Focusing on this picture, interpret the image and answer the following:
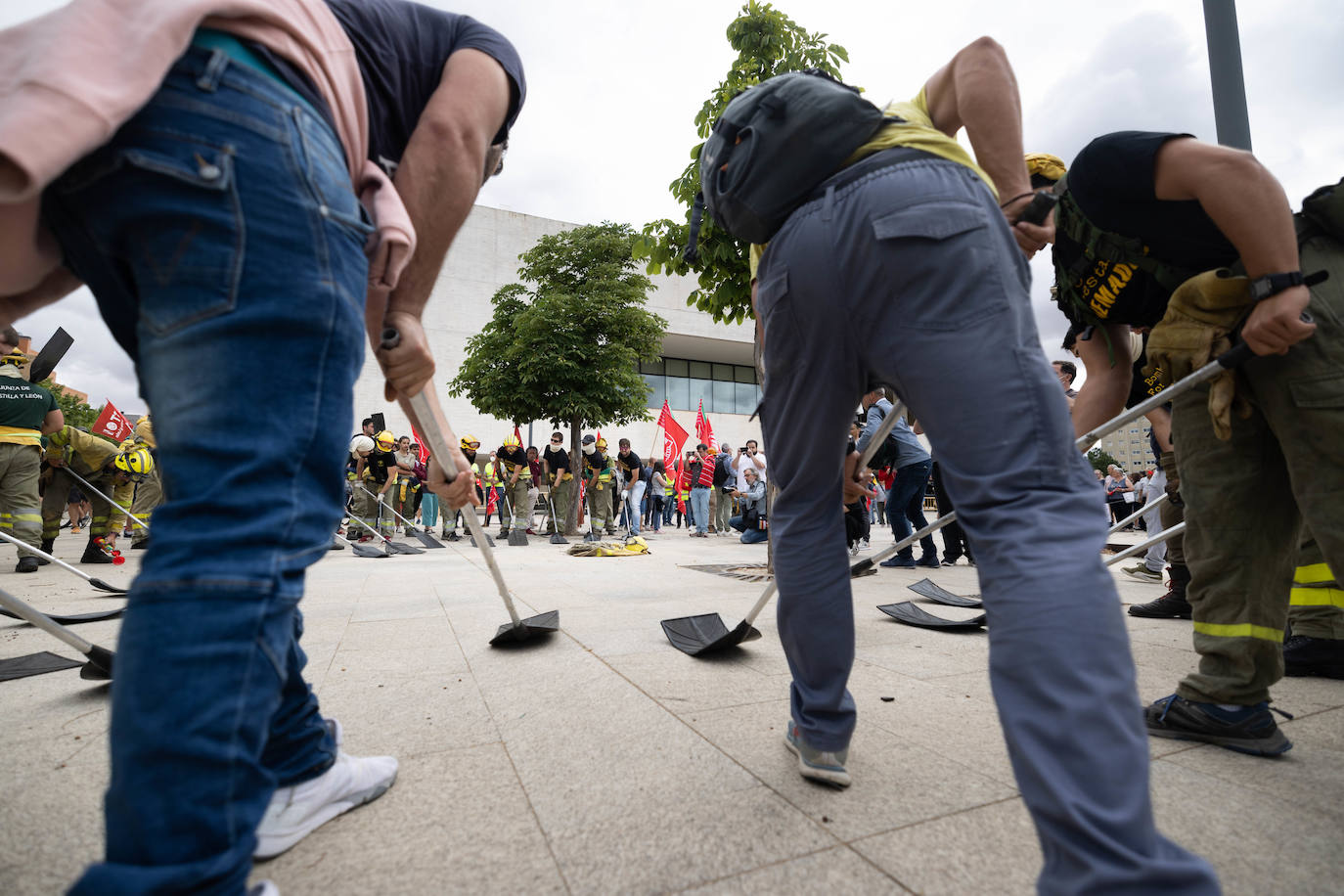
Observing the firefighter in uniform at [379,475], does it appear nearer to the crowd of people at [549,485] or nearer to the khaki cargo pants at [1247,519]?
the crowd of people at [549,485]

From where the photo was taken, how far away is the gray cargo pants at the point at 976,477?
78cm

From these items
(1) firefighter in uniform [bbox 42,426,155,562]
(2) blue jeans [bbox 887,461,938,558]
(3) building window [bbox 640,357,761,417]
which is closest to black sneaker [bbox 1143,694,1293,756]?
(2) blue jeans [bbox 887,461,938,558]

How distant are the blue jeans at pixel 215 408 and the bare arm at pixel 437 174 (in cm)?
28

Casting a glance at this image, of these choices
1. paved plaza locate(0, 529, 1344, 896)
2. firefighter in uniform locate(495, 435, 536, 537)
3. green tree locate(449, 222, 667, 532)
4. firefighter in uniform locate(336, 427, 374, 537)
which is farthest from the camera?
green tree locate(449, 222, 667, 532)

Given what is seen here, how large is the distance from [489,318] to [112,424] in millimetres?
15892

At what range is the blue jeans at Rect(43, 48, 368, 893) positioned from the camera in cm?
69

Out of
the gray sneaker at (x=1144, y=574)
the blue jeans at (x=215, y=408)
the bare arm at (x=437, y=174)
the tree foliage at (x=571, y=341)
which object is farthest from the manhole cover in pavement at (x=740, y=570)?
the tree foliage at (x=571, y=341)

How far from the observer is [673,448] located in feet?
52.9

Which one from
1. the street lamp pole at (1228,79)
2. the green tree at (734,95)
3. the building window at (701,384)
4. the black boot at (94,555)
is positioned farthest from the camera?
the building window at (701,384)

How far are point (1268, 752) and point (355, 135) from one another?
7.96 feet

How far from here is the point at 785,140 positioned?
1.33m

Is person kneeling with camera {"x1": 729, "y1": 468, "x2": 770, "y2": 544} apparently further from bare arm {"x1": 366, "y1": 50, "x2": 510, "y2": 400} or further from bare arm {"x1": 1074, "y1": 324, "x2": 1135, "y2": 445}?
bare arm {"x1": 366, "y1": 50, "x2": 510, "y2": 400}

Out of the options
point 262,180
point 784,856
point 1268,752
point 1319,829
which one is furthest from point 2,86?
point 1268,752

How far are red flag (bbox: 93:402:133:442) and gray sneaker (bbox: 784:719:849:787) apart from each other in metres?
11.9
